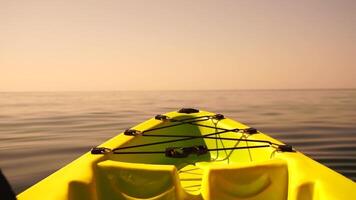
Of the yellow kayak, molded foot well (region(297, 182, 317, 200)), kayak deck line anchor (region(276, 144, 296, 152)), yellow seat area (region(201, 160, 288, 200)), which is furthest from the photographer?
kayak deck line anchor (region(276, 144, 296, 152))

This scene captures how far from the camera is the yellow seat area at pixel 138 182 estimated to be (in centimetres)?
379

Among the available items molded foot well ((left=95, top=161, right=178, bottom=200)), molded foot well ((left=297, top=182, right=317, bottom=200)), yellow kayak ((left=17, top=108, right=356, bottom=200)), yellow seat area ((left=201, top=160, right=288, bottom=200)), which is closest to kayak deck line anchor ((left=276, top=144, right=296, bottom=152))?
yellow kayak ((left=17, top=108, right=356, bottom=200))

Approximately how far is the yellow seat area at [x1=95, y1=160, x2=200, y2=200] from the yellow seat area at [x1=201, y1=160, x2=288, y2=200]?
387 mm

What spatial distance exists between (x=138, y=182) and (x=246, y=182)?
4.81ft

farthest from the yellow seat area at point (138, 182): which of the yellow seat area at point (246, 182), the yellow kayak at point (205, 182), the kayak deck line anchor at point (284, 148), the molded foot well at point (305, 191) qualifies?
the kayak deck line anchor at point (284, 148)

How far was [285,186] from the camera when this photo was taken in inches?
160

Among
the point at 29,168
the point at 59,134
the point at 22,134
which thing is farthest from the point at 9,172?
the point at 22,134

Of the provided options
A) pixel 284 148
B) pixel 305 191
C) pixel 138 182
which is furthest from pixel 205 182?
pixel 284 148

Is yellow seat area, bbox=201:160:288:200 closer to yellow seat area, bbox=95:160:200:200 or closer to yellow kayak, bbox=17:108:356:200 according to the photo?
yellow kayak, bbox=17:108:356:200

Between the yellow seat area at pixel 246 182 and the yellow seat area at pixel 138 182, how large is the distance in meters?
0.39

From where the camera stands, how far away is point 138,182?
3893 millimetres

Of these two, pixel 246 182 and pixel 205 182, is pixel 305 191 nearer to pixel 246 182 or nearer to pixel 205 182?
pixel 246 182

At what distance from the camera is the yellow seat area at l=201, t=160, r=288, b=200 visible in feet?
12.7

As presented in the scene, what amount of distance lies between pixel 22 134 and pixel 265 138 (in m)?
14.7
